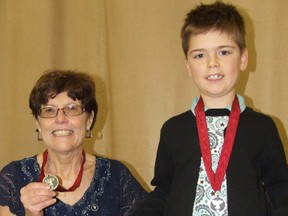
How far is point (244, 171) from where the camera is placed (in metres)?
1.31

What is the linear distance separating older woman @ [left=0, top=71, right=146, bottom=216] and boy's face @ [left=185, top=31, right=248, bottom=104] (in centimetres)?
61

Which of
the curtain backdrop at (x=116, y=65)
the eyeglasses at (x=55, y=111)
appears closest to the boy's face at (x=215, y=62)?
the eyeglasses at (x=55, y=111)

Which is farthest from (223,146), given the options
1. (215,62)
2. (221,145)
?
(215,62)

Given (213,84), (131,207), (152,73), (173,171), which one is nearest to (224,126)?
(213,84)

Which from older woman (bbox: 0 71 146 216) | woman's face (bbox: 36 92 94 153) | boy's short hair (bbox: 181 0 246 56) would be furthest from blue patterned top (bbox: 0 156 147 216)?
boy's short hair (bbox: 181 0 246 56)

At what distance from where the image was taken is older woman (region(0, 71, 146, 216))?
1729 millimetres

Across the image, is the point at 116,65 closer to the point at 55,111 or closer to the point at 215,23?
the point at 55,111

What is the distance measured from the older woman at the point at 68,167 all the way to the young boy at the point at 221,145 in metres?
0.41

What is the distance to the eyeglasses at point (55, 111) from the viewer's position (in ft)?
5.69

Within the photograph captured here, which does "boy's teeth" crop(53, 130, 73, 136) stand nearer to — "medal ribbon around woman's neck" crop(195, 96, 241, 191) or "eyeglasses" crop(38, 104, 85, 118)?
"eyeglasses" crop(38, 104, 85, 118)

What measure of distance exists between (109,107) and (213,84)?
1453 mm

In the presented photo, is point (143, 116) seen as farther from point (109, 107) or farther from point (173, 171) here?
point (173, 171)

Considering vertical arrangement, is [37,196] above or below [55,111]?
below

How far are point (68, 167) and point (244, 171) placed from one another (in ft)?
2.83
